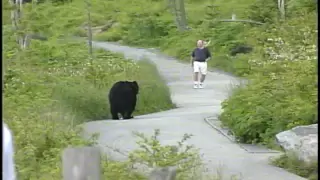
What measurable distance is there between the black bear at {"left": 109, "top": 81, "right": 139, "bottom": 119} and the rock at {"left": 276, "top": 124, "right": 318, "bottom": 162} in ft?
21.0

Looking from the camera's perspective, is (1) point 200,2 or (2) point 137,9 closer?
(2) point 137,9

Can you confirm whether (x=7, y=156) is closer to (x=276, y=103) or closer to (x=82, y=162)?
(x=82, y=162)

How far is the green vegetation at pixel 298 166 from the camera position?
28.1ft

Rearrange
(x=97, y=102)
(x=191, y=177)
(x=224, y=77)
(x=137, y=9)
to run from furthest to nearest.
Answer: (x=137, y=9) → (x=224, y=77) → (x=97, y=102) → (x=191, y=177)

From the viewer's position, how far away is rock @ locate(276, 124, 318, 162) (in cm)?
858

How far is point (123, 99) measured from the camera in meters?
15.1

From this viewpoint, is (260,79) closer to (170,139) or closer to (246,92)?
(246,92)

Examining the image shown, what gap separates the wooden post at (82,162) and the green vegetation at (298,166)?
504 cm

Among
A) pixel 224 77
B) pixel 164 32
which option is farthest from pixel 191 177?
pixel 164 32

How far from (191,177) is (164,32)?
35.3 metres

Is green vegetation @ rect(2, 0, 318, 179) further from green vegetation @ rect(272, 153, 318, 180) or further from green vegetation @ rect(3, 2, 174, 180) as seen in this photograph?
green vegetation @ rect(272, 153, 318, 180)

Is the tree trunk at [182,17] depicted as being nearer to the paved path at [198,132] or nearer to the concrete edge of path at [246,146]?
the paved path at [198,132]

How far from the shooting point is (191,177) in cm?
746

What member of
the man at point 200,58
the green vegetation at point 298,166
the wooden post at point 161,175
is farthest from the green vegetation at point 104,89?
the wooden post at point 161,175
